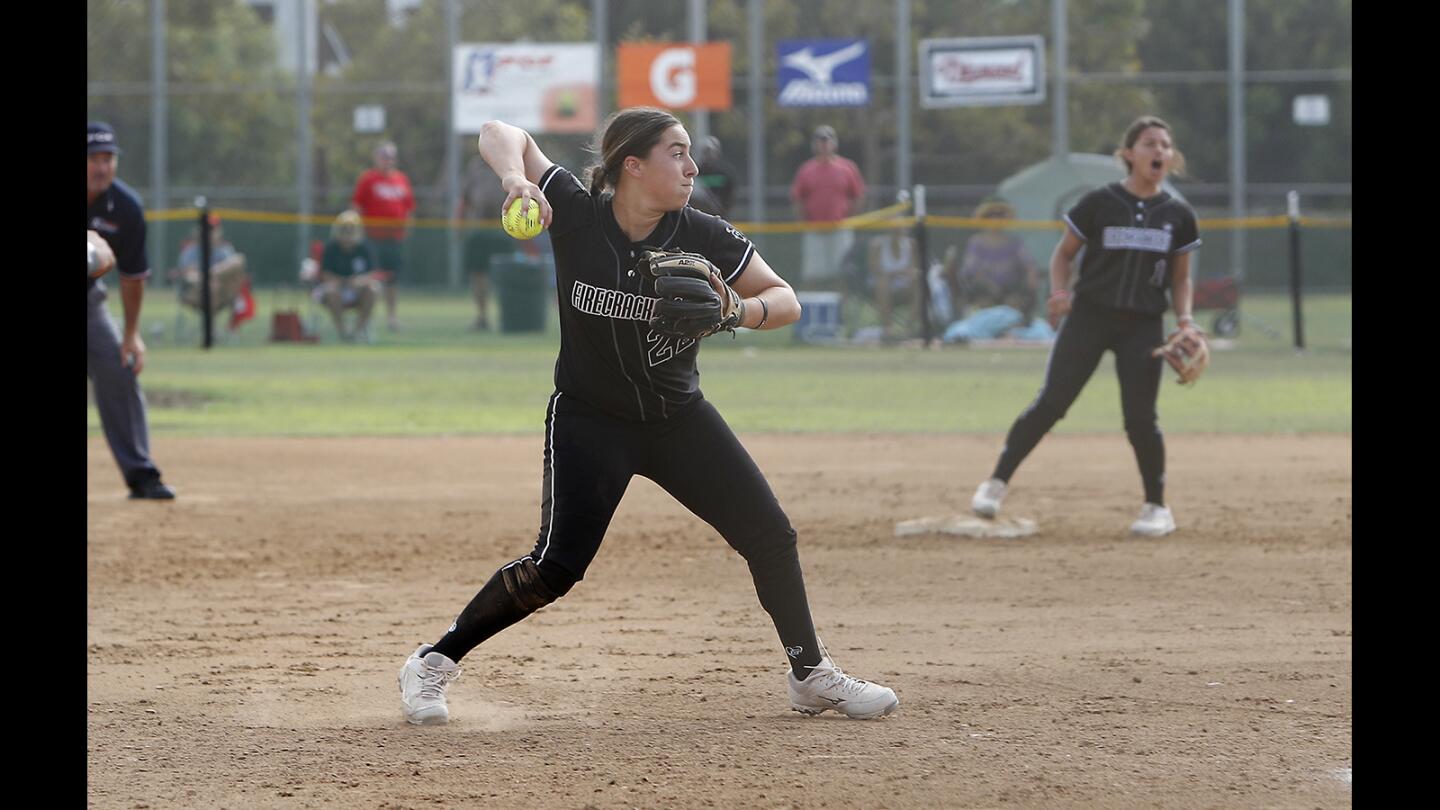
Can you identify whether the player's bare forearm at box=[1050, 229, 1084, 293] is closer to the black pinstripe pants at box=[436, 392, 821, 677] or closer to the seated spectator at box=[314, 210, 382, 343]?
the black pinstripe pants at box=[436, 392, 821, 677]

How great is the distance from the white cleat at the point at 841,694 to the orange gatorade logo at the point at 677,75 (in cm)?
2580

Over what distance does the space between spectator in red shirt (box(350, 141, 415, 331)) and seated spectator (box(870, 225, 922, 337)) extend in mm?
6364

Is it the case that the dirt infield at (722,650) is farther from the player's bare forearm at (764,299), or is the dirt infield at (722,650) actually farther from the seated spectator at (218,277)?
the seated spectator at (218,277)

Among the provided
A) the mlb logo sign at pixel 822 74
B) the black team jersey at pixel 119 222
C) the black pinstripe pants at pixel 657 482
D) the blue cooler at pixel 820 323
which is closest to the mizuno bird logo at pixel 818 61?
the mlb logo sign at pixel 822 74

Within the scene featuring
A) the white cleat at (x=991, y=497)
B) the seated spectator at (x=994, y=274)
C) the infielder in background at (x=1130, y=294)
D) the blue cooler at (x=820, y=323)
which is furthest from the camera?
the blue cooler at (x=820, y=323)

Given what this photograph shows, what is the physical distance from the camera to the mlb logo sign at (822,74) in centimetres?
3083

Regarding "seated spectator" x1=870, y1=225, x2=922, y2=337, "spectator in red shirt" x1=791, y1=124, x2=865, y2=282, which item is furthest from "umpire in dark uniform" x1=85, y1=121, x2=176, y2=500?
"spectator in red shirt" x1=791, y1=124, x2=865, y2=282

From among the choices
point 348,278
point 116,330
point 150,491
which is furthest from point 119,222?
point 348,278

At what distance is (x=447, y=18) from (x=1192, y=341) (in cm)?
2532

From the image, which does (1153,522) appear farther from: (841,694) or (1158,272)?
(841,694)

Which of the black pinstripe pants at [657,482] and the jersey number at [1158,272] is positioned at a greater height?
the jersey number at [1158,272]

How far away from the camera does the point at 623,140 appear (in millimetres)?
5273
